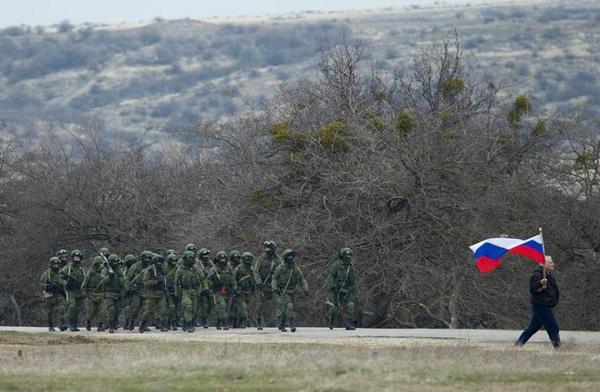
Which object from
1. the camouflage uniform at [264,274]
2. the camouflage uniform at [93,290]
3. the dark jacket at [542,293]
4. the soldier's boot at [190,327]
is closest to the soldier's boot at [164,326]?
the soldier's boot at [190,327]

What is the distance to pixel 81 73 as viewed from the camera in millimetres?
192375

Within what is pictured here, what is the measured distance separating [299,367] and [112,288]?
1235 centimetres

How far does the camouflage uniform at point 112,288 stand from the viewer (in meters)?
34.4

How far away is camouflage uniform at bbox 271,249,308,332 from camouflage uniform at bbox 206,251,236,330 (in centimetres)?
129

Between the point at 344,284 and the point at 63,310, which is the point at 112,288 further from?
the point at 344,284

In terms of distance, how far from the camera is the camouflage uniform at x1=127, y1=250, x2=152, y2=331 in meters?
34.1

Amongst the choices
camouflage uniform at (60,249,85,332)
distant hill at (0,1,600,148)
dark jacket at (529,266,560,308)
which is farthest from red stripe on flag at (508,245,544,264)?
distant hill at (0,1,600,148)

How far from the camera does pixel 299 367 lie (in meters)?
22.7

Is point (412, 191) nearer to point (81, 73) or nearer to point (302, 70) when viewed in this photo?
point (302, 70)

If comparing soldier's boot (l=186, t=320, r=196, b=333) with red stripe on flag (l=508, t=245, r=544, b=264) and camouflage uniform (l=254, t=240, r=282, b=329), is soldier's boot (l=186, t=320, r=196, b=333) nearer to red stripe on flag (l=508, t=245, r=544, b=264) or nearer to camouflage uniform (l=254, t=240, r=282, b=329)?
camouflage uniform (l=254, t=240, r=282, b=329)

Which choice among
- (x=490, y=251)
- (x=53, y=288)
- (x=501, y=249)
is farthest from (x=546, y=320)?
(x=53, y=288)

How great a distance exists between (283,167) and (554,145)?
785 centimetres

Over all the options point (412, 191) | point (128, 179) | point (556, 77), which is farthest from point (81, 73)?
point (412, 191)

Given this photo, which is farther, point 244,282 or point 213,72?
point 213,72
